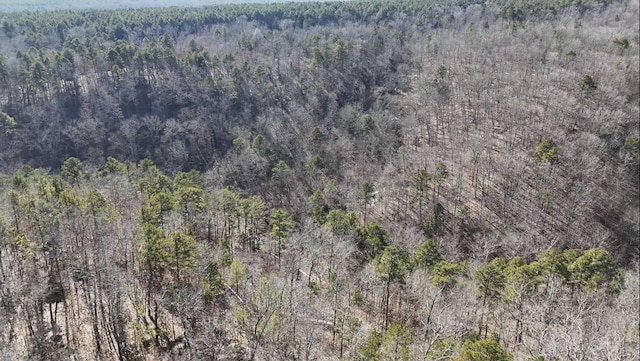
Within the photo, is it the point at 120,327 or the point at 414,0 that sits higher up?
the point at 414,0

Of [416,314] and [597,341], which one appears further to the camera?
[416,314]

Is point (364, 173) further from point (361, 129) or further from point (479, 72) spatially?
point (479, 72)

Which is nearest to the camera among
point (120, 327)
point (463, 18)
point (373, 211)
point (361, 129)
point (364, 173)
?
point (120, 327)

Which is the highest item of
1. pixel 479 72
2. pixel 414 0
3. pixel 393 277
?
pixel 414 0

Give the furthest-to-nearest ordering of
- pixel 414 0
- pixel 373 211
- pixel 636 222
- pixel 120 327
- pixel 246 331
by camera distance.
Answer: pixel 414 0
pixel 373 211
pixel 636 222
pixel 246 331
pixel 120 327

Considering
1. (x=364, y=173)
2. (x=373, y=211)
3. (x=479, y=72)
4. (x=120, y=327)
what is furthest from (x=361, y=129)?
(x=120, y=327)

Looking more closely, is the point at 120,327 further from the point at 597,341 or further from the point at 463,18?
the point at 463,18
